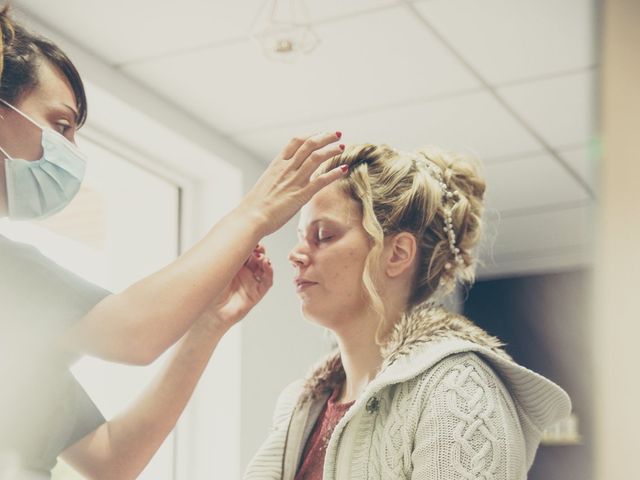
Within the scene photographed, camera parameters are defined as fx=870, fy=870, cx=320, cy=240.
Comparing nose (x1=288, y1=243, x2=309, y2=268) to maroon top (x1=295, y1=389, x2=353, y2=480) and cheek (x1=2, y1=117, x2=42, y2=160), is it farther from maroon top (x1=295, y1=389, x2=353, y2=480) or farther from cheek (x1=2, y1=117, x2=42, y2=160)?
cheek (x1=2, y1=117, x2=42, y2=160)

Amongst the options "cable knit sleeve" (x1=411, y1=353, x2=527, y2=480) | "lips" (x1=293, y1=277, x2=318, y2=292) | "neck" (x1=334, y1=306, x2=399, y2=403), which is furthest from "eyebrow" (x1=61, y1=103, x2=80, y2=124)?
"cable knit sleeve" (x1=411, y1=353, x2=527, y2=480)

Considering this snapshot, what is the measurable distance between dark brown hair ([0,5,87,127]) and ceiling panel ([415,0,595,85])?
1337 mm

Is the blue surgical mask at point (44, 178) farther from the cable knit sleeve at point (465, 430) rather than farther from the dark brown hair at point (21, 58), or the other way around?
the cable knit sleeve at point (465, 430)

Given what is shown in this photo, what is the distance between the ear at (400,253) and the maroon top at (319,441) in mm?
297

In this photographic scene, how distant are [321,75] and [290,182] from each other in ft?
5.61

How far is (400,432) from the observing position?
1.48 m

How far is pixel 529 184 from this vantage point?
4.19 m

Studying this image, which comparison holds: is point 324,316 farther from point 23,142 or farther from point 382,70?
point 382,70

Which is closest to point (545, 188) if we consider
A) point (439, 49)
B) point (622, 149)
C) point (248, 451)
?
point (439, 49)

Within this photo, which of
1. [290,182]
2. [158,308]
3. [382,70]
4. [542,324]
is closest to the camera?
[158,308]

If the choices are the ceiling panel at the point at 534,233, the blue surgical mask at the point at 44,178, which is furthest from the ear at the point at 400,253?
the ceiling panel at the point at 534,233

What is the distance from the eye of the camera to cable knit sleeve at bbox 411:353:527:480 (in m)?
1.42

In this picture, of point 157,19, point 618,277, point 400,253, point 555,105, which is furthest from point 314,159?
point 555,105

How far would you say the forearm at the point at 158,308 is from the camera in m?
1.28
